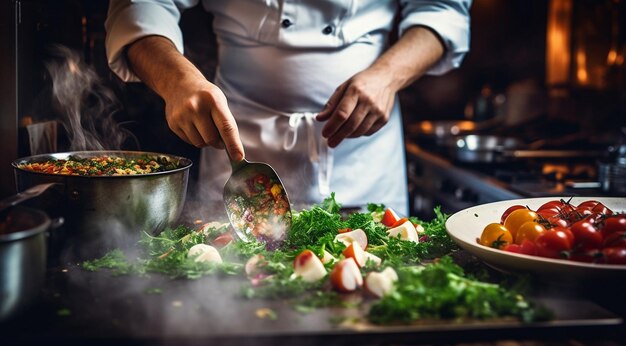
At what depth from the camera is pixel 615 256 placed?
120 centimetres

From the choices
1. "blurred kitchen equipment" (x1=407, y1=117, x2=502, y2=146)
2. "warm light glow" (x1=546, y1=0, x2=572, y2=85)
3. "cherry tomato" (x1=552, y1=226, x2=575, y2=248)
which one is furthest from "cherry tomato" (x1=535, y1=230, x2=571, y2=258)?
"warm light glow" (x1=546, y1=0, x2=572, y2=85)

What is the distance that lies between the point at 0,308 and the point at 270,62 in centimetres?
147

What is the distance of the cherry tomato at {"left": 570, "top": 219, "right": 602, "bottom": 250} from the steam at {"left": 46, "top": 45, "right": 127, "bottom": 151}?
1.63m

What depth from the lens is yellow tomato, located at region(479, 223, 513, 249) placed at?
1.34 m

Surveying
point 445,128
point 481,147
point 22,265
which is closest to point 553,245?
A: point 22,265

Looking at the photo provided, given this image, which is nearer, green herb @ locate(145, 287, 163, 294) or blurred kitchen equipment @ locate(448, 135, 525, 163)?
green herb @ locate(145, 287, 163, 294)

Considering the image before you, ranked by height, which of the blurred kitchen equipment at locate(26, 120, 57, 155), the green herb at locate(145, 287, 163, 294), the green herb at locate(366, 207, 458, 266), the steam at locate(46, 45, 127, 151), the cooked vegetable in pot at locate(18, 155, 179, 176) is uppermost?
the steam at locate(46, 45, 127, 151)

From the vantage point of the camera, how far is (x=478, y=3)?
18.3 ft

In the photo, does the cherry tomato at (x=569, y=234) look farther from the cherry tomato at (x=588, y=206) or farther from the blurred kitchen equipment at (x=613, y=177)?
the blurred kitchen equipment at (x=613, y=177)

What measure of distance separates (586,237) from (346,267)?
1.73ft

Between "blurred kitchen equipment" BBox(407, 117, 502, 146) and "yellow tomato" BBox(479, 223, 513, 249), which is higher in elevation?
"blurred kitchen equipment" BBox(407, 117, 502, 146)

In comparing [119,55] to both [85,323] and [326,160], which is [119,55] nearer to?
[326,160]

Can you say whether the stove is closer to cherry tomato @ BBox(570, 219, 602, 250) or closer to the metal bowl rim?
cherry tomato @ BBox(570, 219, 602, 250)

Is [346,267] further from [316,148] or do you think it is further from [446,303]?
[316,148]
